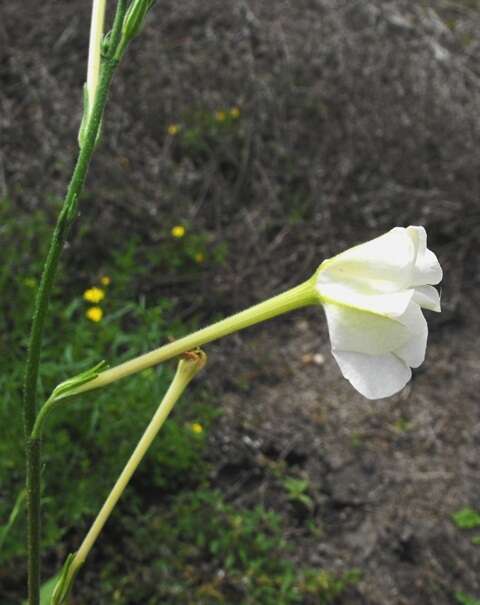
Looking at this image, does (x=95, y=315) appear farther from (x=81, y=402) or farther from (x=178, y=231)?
(x=178, y=231)

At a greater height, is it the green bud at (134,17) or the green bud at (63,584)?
the green bud at (134,17)

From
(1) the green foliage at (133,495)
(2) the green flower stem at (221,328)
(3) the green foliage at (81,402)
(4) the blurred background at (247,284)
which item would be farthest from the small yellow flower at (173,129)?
(2) the green flower stem at (221,328)

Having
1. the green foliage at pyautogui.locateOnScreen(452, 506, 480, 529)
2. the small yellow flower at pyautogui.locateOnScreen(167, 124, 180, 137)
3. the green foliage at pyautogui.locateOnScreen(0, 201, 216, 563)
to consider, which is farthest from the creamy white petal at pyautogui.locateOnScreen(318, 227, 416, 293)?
the small yellow flower at pyautogui.locateOnScreen(167, 124, 180, 137)

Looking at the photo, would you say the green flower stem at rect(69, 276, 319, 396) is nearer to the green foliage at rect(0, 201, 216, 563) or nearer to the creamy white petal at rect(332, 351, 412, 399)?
the creamy white petal at rect(332, 351, 412, 399)

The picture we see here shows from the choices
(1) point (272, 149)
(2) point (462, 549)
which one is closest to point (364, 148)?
(1) point (272, 149)

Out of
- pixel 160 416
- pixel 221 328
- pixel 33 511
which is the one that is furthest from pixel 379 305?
pixel 33 511

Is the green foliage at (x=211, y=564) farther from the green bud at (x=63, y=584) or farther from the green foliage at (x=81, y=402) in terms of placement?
the green bud at (x=63, y=584)

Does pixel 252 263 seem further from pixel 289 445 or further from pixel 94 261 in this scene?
pixel 289 445
